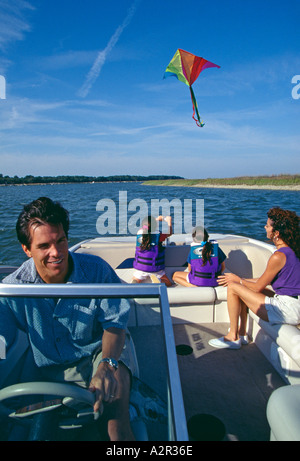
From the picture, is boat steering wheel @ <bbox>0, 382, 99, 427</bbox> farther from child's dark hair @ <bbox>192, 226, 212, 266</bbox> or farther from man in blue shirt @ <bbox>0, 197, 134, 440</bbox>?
child's dark hair @ <bbox>192, 226, 212, 266</bbox>

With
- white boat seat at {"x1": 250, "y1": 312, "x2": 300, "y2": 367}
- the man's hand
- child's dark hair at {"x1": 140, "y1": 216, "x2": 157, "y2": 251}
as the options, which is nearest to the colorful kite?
child's dark hair at {"x1": 140, "y1": 216, "x2": 157, "y2": 251}

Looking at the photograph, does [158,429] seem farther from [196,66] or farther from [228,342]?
[196,66]

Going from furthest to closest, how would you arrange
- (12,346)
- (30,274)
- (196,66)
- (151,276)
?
(196,66) < (151,276) < (30,274) < (12,346)

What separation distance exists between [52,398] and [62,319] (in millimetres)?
337

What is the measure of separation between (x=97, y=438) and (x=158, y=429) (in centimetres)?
22

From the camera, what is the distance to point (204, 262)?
10.5ft

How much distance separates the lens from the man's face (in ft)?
4.40

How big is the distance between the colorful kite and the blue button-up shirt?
3862 mm

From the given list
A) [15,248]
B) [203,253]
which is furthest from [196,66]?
[15,248]

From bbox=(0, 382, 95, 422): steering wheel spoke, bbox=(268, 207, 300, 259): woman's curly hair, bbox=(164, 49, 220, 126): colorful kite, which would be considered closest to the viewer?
bbox=(0, 382, 95, 422): steering wheel spoke

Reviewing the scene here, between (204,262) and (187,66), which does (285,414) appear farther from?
(187,66)

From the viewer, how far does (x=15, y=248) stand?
8.87 metres
